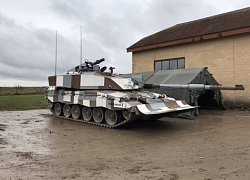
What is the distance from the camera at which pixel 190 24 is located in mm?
21438

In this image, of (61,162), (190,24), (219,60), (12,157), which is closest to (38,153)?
(12,157)

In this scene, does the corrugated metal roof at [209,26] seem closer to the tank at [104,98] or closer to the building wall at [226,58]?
the building wall at [226,58]

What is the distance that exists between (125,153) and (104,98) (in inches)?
161

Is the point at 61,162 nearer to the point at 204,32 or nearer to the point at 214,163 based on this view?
the point at 214,163

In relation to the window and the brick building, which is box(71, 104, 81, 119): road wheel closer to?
the brick building

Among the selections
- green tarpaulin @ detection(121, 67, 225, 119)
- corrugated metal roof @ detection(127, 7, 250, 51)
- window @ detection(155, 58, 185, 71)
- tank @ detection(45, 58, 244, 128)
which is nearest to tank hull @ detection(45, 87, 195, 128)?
tank @ detection(45, 58, 244, 128)

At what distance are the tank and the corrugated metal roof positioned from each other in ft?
24.6

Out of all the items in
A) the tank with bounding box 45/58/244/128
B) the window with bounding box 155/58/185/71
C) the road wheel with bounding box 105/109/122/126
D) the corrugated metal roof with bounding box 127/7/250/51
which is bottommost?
the road wheel with bounding box 105/109/122/126

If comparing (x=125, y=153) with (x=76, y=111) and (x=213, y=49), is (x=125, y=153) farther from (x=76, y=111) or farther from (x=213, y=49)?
(x=213, y=49)

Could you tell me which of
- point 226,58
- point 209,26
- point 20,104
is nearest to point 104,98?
point 226,58

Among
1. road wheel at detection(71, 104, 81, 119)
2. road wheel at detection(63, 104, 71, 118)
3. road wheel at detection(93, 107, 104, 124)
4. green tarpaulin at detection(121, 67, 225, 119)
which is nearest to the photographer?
road wheel at detection(93, 107, 104, 124)

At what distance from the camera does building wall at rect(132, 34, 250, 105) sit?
1574 cm

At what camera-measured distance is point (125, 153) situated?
6102 millimetres

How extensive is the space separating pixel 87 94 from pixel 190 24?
13.4 meters
